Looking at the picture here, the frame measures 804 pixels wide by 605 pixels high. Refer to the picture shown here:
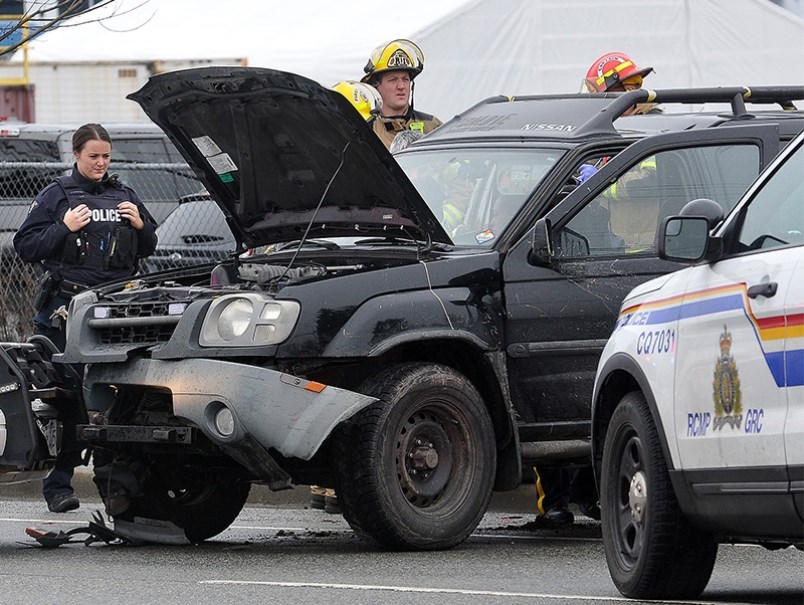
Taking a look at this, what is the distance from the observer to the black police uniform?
32.2 feet

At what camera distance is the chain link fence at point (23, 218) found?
1366 centimetres

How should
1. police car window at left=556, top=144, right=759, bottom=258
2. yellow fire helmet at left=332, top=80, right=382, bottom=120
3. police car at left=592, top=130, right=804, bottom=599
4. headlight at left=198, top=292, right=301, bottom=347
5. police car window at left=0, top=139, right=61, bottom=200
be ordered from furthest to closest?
police car window at left=0, top=139, right=61, bottom=200, yellow fire helmet at left=332, top=80, right=382, bottom=120, police car window at left=556, top=144, right=759, bottom=258, headlight at left=198, top=292, right=301, bottom=347, police car at left=592, top=130, right=804, bottom=599

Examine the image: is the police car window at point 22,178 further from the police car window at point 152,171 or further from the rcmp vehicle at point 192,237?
the rcmp vehicle at point 192,237

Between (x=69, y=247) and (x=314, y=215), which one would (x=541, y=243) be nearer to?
(x=314, y=215)

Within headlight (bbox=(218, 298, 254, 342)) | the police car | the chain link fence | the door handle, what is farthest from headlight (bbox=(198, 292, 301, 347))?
the chain link fence

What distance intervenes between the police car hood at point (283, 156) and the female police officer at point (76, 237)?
40.8 inches

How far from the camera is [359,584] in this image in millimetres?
6953

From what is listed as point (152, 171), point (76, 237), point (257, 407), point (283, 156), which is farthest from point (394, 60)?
point (152, 171)

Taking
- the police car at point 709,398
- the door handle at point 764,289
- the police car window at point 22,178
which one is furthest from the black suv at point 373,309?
the police car window at point 22,178

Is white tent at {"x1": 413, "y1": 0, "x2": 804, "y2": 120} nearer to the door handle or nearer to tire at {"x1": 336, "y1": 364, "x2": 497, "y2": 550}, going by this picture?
tire at {"x1": 336, "y1": 364, "x2": 497, "y2": 550}

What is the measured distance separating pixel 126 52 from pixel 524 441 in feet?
51.5

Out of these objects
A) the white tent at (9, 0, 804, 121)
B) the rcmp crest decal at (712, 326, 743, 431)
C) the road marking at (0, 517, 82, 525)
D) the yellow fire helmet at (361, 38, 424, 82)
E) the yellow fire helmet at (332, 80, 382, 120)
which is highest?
the white tent at (9, 0, 804, 121)

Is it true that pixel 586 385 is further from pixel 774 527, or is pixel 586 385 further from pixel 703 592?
pixel 774 527

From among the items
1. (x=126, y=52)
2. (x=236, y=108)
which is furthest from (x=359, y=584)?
(x=126, y=52)
